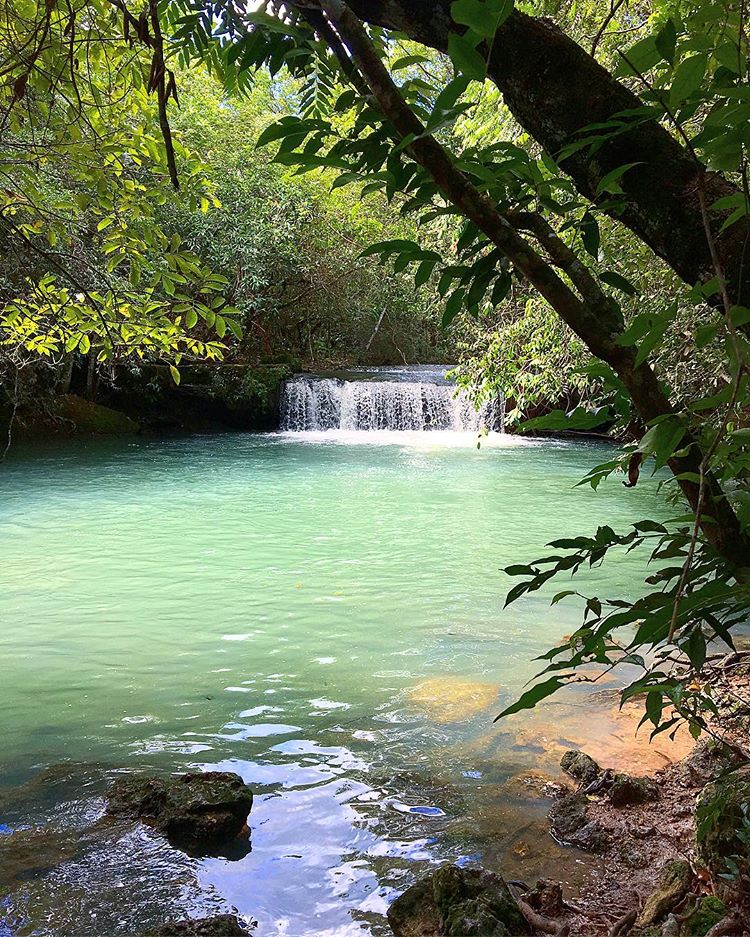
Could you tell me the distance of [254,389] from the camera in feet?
70.6

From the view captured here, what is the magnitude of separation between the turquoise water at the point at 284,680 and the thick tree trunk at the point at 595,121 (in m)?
2.43

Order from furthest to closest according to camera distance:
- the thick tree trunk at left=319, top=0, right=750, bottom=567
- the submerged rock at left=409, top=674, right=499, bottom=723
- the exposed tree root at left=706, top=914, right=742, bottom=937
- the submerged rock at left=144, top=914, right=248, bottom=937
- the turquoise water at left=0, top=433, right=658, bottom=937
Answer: the submerged rock at left=409, top=674, right=499, bottom=723 → the turquoise water at left=0, top=433, right=658, bottom=937 → the submerged rock at left=144, top=914, right=248, bottom=937 → the exposed tree root at left=706, top=914, right=742, bottom=937 → the thick tree trunk at left=319, top=0, right=750, bottom=567

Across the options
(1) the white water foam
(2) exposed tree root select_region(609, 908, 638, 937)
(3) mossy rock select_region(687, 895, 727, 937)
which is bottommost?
(2) exposed tree root select_region(609, 908, 638, 937)

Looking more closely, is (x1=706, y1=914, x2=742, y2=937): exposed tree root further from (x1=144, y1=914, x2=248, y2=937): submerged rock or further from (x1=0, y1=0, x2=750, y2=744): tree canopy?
(x1=144, y1=914, x2=248, y2=937): submerged rock

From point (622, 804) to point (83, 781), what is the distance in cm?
248

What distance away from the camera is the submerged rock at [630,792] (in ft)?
11.5

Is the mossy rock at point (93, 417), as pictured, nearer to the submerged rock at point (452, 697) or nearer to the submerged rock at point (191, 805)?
the submerged rock at point (452, 697)

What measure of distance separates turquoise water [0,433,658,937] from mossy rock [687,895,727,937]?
102 cm

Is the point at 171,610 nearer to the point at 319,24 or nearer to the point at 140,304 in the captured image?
the point at 140,304

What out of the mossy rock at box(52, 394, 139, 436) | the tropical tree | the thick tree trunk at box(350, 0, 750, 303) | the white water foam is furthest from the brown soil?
the mossy rock at box(52, 394, 139, 436)

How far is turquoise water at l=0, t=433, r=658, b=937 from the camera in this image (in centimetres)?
316

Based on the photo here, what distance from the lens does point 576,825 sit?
3.35m

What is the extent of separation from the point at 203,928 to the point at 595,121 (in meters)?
2.66

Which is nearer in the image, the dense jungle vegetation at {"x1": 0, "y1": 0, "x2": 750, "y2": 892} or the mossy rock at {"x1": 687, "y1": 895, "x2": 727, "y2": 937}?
the dense jungle vegetation at {"x1": 0, "y1": 0, "x2": 750, "y2": 892}
